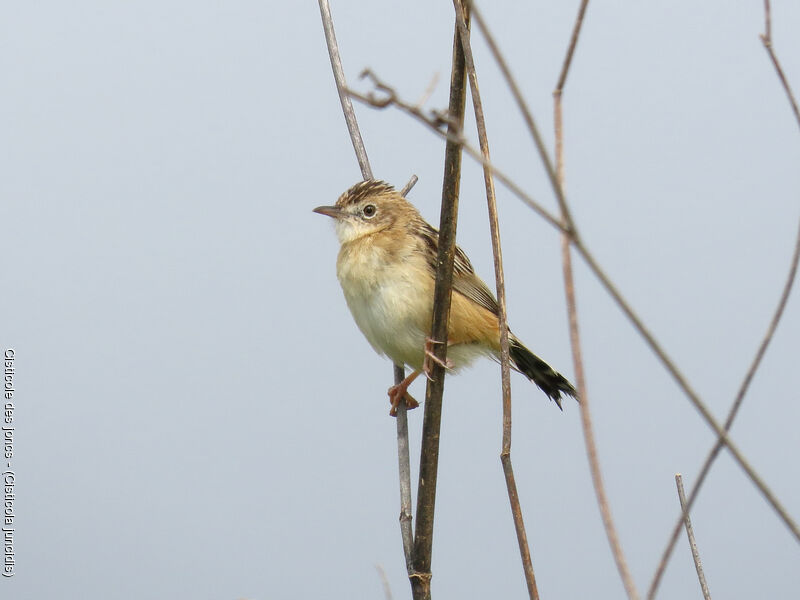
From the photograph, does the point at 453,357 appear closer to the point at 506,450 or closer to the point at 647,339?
the point at 506,450

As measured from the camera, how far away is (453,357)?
4910mm

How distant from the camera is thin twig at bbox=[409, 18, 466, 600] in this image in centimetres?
235

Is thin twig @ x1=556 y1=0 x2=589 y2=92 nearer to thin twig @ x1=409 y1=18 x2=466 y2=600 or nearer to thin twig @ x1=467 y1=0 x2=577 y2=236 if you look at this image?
thin twig @ x1=467 y1=0 x2=577 y2=236

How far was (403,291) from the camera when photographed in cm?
450

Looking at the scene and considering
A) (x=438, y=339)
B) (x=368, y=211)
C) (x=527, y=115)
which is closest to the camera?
(x=527, y=115)

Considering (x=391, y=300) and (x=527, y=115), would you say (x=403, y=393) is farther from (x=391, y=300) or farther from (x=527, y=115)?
(x=527, y=115)

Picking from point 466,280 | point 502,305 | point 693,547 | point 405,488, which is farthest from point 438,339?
point 466,280

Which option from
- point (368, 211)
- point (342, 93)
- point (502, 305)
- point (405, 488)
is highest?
point (368, 211)

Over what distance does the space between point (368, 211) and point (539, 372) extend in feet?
4.18

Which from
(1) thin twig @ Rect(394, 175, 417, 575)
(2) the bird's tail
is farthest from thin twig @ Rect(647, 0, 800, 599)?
(2) the bird's tail

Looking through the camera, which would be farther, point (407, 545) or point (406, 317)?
point (406, 317)

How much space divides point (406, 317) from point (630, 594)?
10.2 ft

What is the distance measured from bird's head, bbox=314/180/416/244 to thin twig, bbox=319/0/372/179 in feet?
3.60

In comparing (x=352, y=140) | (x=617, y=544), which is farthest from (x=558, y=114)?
(x=352, y=140)
